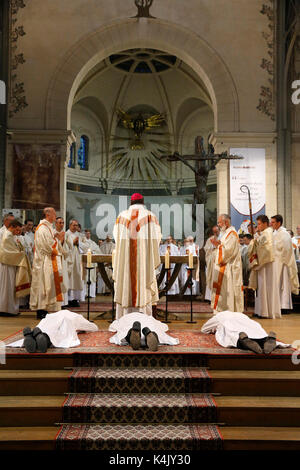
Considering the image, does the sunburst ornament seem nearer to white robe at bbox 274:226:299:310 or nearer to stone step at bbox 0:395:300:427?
white robe at bbox 274:226:299:310

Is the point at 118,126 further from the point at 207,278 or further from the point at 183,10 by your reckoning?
the point at 207,278

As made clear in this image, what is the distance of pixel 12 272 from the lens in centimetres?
855

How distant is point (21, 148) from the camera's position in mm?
13055

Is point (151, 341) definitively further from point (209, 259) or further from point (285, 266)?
point (209, 259)

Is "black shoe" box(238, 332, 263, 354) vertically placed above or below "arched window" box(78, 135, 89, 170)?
below

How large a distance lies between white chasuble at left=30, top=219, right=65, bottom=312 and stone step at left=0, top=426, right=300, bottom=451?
3.81 meters

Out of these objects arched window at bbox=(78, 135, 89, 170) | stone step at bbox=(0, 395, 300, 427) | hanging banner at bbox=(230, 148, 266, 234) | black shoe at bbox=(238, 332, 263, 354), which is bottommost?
stone step at bbox=(0, 395, 300, 427)

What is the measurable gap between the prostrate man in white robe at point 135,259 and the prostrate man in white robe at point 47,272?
1577 millimetres

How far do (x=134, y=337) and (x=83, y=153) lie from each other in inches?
760

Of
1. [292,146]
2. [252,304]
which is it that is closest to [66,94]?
[292,146]

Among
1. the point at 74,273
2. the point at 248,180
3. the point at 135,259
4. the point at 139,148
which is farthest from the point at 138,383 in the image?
the point at 139,148

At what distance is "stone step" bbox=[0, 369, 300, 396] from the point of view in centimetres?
433

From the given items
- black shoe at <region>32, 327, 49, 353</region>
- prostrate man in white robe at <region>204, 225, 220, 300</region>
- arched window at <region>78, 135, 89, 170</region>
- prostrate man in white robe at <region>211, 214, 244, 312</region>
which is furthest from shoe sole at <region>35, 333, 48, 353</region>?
arched window at <region>78, 135, 89, 170</region>
